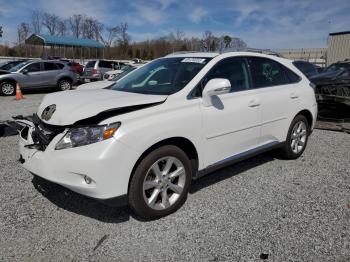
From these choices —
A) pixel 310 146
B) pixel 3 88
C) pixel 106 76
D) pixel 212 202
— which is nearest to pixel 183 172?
pixel 212 202

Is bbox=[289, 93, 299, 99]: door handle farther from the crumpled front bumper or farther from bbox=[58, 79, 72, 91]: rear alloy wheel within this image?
bbox=[58, 79, 72, 91]: rear alloy wheel

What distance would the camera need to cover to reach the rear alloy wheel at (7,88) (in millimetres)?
14734

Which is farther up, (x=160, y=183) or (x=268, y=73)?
(x=268, y=73)

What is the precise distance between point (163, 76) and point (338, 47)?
35.4 meters

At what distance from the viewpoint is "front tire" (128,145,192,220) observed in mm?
3115

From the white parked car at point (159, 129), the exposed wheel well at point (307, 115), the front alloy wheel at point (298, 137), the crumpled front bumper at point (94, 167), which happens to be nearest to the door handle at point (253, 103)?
the white parked car at point (159, 129)

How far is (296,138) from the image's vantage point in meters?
5.25

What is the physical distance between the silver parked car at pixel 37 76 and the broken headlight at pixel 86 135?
13593mm

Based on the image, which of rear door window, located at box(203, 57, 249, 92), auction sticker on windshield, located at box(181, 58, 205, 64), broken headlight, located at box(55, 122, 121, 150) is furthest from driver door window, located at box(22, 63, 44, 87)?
broken headlight, located at box(55, 122, 121, 150)

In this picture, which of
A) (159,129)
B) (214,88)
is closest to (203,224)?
(159,129)

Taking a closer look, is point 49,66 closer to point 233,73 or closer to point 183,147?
point 233,73

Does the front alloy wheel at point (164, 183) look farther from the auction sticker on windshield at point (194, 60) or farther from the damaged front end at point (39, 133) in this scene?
the auction sticker on windshield at point (194, 60)

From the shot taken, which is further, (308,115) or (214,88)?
(308,115)

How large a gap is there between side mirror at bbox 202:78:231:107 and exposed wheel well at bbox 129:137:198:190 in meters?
0.49
